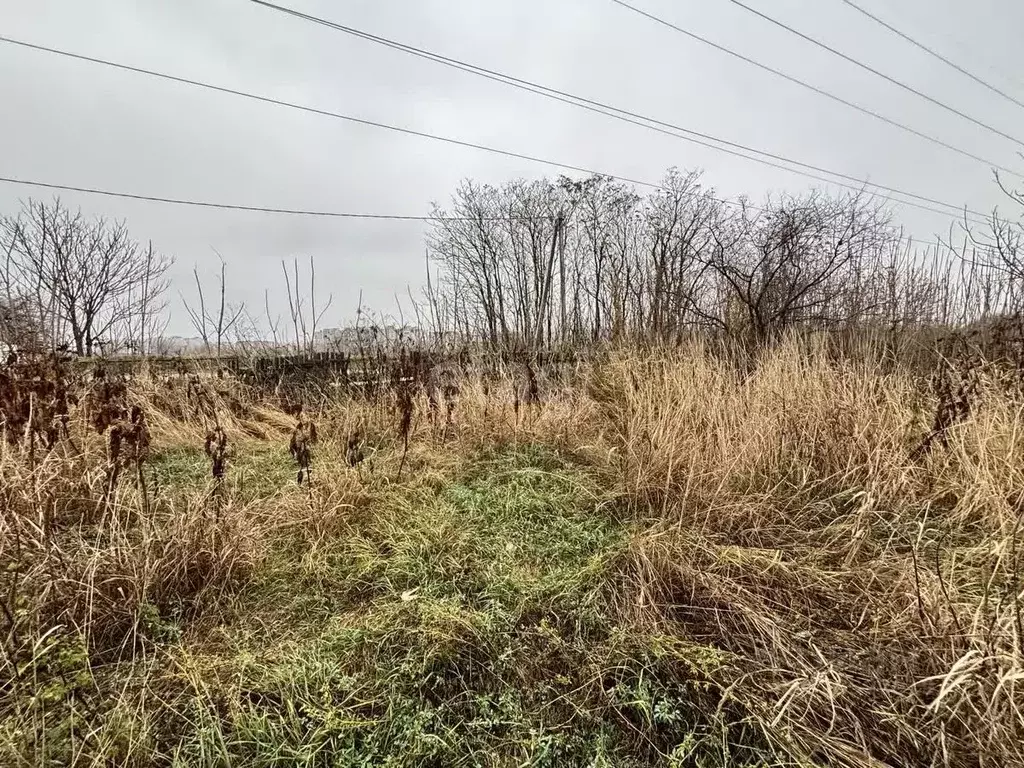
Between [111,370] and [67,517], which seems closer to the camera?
[67,517]

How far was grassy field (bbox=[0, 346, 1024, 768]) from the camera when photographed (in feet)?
3.96

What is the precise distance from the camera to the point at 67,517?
217 cm

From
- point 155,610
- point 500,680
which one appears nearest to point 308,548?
point 155,610

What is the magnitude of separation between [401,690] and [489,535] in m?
1.01

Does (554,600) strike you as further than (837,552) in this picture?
No

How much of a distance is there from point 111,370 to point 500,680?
20.9ft

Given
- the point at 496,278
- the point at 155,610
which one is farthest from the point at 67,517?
the point at 496,278

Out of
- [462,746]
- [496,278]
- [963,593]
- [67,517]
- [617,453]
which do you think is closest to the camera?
[462,746]

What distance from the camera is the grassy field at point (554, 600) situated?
3.96ft

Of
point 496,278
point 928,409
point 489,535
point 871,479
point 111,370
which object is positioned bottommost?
point 489,535

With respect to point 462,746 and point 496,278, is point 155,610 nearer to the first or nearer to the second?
point 462,746

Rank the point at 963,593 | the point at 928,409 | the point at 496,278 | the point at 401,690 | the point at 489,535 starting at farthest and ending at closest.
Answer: the point at 496,278 → the point at 928,409 → the point at 489,535 → the point at 963,593 → the point at 401,690

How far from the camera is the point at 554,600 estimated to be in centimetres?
180

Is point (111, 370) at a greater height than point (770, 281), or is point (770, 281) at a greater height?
point (770, 281)
